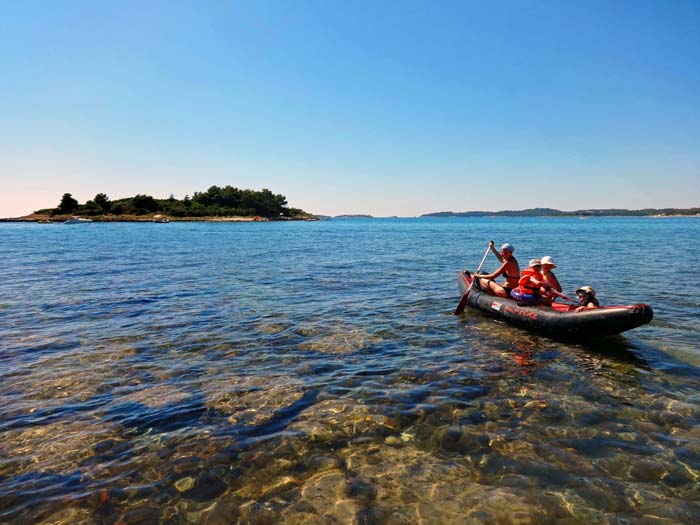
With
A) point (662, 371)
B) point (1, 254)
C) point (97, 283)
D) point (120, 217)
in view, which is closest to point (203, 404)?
point (662, 371)

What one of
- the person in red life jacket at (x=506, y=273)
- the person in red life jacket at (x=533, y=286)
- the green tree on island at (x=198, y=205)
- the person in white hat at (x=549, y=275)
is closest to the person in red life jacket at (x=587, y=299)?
the person in white hat at (x=549, y=275)

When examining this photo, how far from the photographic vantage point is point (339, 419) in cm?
655

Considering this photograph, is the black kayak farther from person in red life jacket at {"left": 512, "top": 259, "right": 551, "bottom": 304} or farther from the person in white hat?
the person in white hat

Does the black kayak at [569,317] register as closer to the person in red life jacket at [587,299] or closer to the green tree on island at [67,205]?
the person in red life jacket at [587,299]

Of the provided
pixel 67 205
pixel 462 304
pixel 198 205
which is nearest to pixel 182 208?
pixel 198 205

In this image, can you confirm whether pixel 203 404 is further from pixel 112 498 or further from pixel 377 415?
Result: pixel 377 415

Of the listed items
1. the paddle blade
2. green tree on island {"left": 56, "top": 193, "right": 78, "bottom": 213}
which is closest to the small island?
green tree on island {"left": 56, "top": 193, "right": 78, "bottom": 213}

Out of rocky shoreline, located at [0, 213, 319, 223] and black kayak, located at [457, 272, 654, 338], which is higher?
rocky shoreline, located at [0, 213, 319, 223]

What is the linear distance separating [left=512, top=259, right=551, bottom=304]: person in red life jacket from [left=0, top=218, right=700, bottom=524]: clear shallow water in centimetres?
109

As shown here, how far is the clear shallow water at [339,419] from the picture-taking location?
4.69 meters

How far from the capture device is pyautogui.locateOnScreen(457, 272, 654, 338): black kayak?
9.22 meters

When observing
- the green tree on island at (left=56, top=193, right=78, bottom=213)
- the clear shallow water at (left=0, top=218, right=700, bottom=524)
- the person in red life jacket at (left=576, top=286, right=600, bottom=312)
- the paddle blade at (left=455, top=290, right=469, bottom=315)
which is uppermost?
the green tree on island at (left=56, top=193, right=78, bottom=213)

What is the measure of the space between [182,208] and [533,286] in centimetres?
15356

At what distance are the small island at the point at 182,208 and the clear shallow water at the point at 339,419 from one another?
135 metres
